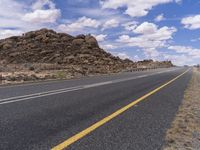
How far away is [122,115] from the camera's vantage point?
728cm

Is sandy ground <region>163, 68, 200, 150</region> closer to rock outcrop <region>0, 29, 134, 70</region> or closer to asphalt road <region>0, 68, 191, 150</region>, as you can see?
asphalt road <region>0, 68, 191, 150</region>

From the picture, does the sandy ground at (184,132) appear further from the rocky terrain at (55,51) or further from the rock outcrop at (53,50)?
the rock outcrop at (53,50)

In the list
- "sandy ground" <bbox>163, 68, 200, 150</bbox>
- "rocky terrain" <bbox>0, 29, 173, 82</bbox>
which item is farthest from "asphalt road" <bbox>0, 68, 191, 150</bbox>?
"rocky terrain" <bbox>0, 29, 173, 82</bbox>

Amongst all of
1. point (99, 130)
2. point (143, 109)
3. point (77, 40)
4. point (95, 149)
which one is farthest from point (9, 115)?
point (77, 40)

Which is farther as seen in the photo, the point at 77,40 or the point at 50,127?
the point at 77,40

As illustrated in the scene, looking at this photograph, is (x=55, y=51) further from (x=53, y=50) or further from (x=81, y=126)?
(x=81, y=126)

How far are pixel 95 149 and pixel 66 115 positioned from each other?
274 cm

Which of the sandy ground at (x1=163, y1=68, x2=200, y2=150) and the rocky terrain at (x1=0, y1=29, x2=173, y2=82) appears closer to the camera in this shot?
the sandy ground at (x1=163, y1=68, x2=200, y2=150)

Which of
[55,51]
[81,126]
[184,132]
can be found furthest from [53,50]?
[184,132]

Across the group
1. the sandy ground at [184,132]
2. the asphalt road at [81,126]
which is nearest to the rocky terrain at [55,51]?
the asphalt road at [81,126]

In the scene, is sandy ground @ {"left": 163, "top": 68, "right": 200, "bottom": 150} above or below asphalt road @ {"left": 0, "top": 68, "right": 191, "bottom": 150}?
below

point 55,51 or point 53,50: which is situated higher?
point 53,50

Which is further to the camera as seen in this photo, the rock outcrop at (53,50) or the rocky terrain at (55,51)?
the rock outcrop at (53,50)

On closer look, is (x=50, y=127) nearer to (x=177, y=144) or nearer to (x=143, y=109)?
(x=177, y=144)
